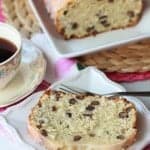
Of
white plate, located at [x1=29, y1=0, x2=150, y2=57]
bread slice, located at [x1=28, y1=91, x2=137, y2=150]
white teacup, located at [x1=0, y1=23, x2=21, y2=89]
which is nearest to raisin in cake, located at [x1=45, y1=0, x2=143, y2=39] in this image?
white plate, located at [x1=29, y1=0, x2=150, y2=57]

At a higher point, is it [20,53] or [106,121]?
[20,53]

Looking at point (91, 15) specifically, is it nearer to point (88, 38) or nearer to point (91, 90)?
point (88, 38)

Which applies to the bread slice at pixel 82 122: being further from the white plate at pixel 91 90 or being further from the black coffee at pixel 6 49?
the black coffee at pixel 6 49

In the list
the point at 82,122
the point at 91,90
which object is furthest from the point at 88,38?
the point at 82,122

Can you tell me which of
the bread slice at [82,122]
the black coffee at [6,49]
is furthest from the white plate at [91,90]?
the black coffee at [6,49]

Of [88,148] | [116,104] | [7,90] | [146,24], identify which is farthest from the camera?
[146,24]

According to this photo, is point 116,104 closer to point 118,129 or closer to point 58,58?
point 118,129

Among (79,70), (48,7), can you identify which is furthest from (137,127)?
(48,7)
